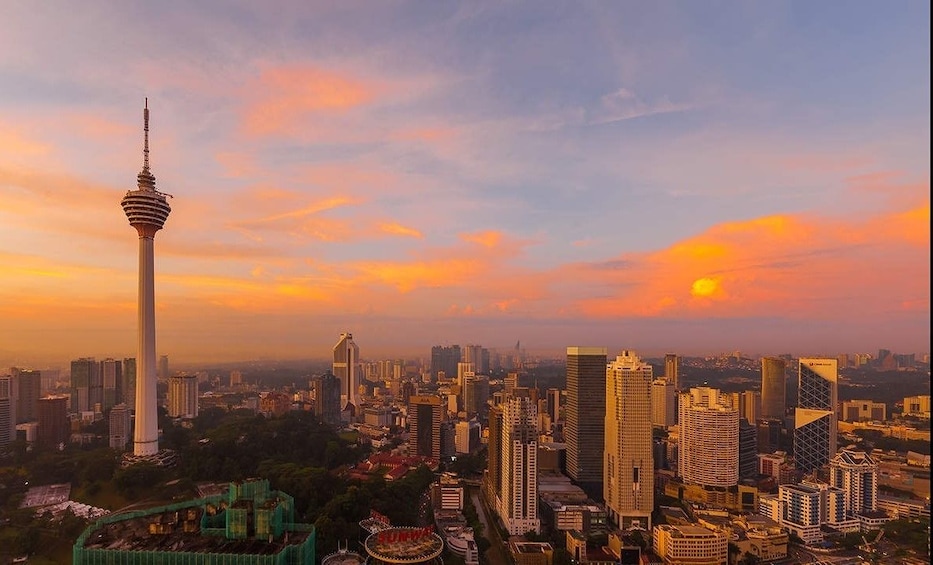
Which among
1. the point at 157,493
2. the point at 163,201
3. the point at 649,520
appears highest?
the point at 163,201

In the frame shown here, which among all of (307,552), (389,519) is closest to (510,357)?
(389,519)

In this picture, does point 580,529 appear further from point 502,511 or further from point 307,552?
point 307,552

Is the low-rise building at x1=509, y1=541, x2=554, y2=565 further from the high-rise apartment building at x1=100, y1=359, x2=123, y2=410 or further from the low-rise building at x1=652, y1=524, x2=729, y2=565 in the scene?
the high-rise apartment building at x1=100, y1=359, x2=123, y2=410

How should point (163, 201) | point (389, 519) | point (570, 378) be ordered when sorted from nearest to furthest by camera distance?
point (389, 519) < point (163, 201) < point (570, 378)

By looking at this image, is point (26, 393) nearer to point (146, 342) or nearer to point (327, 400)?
point (146, 342)

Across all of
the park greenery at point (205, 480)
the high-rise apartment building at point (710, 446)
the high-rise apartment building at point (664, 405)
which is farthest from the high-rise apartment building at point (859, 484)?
the park greenery at point (205, 480)

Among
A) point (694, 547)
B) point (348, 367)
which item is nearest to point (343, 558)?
point (694, 547)
